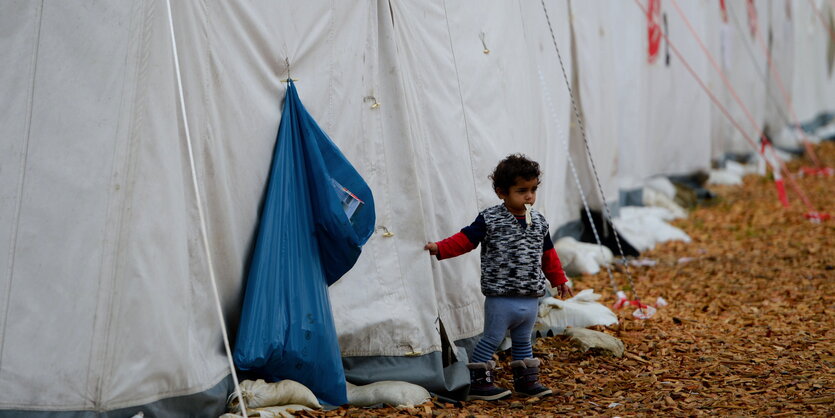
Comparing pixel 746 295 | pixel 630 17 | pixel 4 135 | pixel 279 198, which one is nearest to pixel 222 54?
pixel 279 198

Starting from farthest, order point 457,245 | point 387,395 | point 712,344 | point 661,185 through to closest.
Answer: point 661,185, point 712,344, point 457,245, point 387,395

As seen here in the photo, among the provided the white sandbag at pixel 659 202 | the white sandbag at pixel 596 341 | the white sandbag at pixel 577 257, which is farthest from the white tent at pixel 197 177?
the white sandbag at pixel 659 202

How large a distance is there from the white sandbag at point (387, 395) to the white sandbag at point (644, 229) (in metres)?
5.05

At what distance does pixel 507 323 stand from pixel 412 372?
529 mm

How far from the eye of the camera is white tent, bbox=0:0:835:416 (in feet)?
11.7

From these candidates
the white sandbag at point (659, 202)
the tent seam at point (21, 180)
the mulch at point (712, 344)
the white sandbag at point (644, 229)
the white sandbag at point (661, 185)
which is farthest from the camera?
the white sandbag at point (661, 185)

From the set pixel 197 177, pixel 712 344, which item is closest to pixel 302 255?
pixel 197 177

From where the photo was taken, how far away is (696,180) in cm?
1277

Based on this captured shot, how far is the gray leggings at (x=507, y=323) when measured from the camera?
466cm

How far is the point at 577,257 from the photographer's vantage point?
805cm

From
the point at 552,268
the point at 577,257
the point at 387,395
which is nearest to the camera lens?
the point at 387,395

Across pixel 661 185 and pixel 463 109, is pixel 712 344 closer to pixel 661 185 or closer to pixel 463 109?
pixel 463 109

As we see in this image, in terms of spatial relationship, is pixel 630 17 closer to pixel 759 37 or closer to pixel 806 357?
pixel 806 357

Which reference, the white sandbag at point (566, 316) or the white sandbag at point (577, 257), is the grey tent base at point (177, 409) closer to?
the white sandbag at point (566, 316)
